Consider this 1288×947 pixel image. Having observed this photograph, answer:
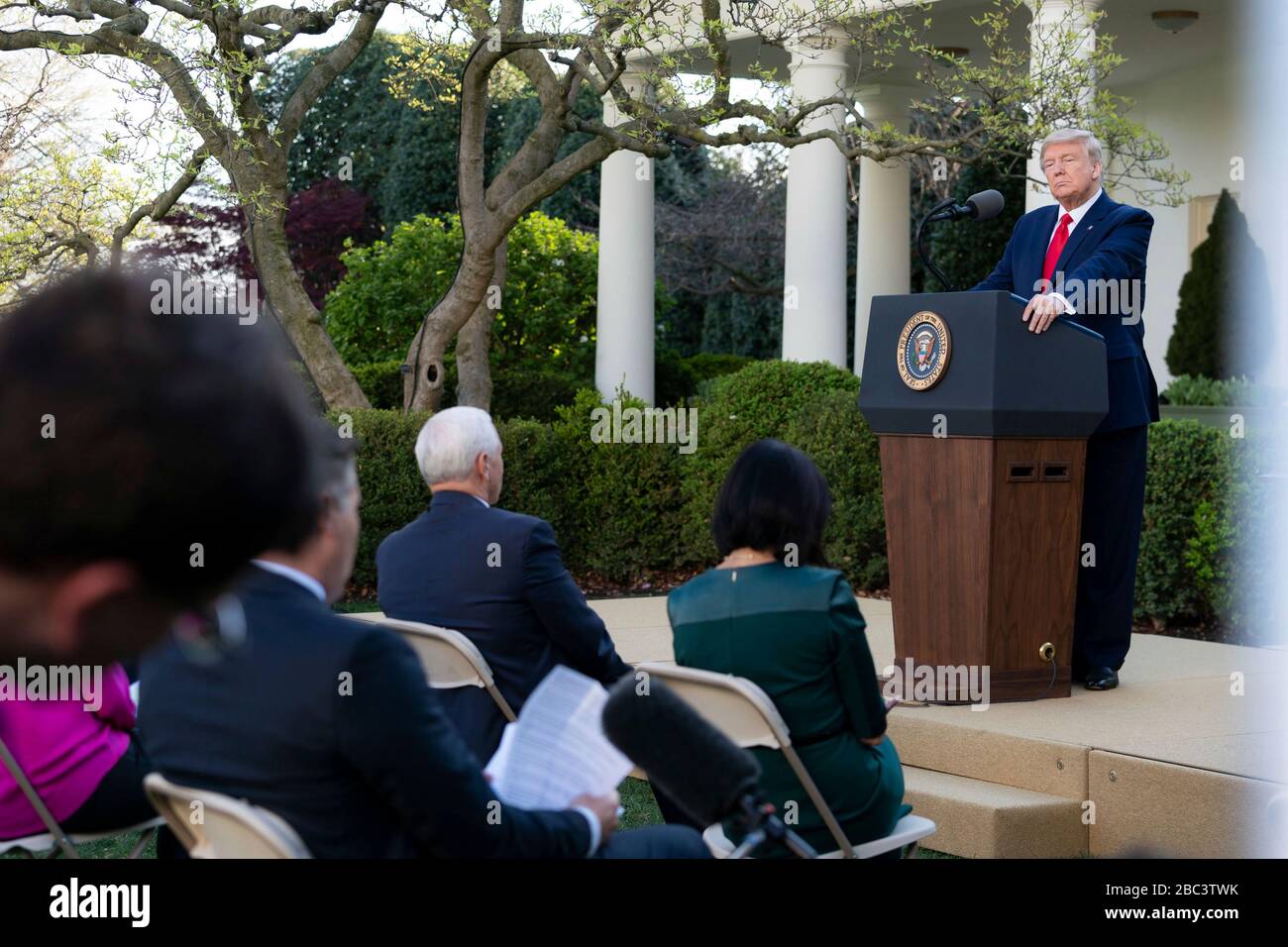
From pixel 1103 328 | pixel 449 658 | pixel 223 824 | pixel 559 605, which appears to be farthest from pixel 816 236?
pixel 223 824

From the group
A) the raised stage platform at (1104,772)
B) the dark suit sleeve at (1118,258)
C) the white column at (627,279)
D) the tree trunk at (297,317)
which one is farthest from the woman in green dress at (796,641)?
the white column at (627,279)

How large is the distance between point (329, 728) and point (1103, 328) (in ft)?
13.5

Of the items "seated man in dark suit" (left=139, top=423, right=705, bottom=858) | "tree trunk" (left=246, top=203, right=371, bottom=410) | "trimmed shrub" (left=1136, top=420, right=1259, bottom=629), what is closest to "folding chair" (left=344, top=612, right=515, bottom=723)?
"seated man in dark suit" (left=139, top=423, right=705, bottom=858)

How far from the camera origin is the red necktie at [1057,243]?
18.1ft

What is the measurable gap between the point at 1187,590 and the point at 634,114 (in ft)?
18.6

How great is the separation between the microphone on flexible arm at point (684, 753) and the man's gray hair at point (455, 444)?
2.11 m

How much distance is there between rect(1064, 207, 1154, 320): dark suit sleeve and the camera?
522 centimetres

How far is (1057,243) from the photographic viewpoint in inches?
218

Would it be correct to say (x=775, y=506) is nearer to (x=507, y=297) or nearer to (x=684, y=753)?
(x=684, y=753)

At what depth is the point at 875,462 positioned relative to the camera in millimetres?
10469

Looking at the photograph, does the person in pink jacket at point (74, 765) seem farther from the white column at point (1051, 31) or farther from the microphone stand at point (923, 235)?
the white column at point (1051, 31)

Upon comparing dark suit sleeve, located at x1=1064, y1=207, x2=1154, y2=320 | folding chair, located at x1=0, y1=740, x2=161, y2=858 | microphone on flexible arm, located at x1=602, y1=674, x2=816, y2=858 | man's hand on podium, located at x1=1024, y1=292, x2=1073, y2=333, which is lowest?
folding chair, located at x1=0, y1=740, x2=161, y2=858

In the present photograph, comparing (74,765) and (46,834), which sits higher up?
(74,765)

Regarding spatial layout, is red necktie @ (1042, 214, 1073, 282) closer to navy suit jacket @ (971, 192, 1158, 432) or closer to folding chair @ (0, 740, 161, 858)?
navy suit jacket @ (971, 192, 1158, 432)
